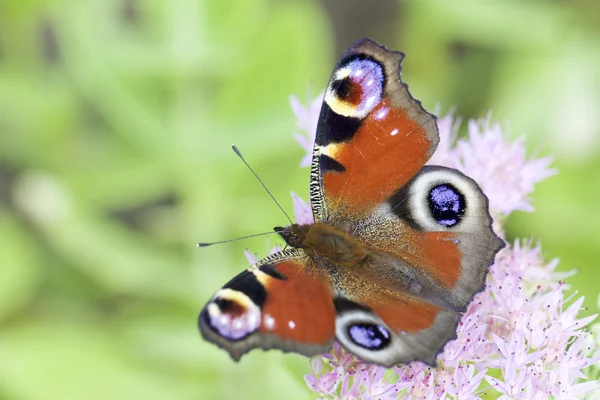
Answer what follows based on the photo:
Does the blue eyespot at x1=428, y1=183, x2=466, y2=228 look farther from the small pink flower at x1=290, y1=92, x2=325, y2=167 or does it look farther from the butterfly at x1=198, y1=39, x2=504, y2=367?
the small pink flower at x1=290, y1=92, x2=325, y2=167

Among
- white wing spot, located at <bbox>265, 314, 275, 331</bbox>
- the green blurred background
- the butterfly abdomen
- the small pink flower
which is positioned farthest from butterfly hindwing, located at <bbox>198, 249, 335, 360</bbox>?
the green blurred background

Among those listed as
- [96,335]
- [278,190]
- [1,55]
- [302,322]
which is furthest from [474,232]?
[1,55]

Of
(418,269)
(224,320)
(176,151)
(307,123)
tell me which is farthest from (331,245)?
(176,151)

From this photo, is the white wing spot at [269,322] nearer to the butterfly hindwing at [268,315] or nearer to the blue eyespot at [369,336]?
the butterfly hindwing at [268,315]

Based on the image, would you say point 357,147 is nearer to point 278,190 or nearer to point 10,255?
point 278,190

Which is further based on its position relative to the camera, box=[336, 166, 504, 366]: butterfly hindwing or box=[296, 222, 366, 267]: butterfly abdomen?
box=[296, 222, 366, 267]: butterfly abdomen

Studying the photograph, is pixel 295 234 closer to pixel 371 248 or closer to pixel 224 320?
pixel 371 248
